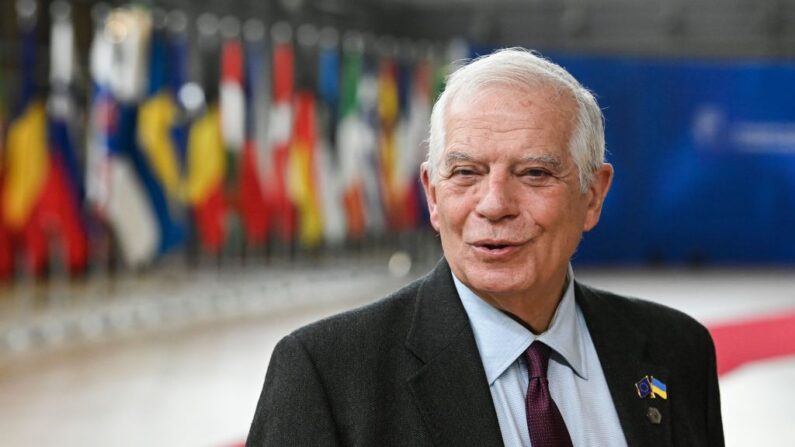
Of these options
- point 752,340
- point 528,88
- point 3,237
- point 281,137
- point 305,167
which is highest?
point 281,137

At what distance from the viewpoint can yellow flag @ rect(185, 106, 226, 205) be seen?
1057 cm

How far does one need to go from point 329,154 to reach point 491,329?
35.4 ft

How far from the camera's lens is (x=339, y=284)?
14641mm

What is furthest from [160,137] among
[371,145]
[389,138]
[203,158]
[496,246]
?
[496,246]

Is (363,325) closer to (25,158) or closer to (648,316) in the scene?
(648,316)

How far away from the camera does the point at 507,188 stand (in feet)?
5.65

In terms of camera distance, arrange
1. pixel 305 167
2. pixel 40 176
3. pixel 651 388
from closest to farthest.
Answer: pixel 651 388
pixel 40 176
pixel 305 167

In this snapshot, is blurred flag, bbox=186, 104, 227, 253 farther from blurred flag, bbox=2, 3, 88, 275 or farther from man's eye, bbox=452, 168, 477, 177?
man's eye, bbox=452, 168, 477, 177

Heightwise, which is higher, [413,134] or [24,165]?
[413,134]

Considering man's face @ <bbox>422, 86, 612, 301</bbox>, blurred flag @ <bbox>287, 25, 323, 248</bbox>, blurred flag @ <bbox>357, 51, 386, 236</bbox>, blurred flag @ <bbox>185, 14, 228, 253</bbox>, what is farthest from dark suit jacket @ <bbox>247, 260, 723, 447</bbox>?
blurred flag @ <bbox>357, 51, 386, 236</bbox>

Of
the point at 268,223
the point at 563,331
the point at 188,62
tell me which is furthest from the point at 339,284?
the point at 563,331

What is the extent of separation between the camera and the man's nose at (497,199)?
5.61 ft

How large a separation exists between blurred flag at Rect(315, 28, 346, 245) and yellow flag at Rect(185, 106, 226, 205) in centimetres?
174

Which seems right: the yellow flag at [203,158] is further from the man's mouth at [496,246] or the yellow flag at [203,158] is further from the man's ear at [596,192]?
the man's mouth at [496,246]
